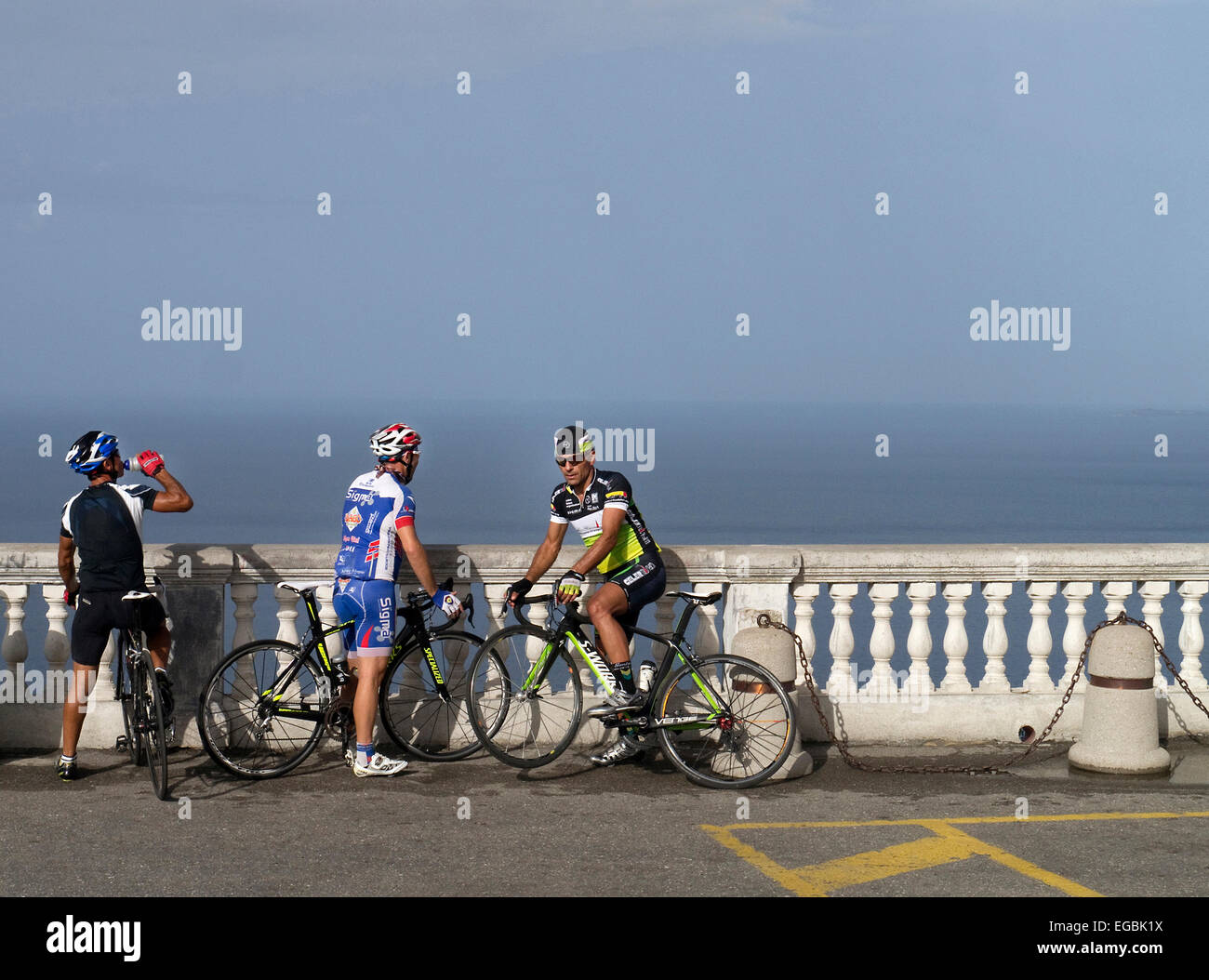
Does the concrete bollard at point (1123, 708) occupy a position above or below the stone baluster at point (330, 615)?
below

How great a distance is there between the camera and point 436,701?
30.6 feet

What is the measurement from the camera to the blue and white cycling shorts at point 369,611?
871 centimetres

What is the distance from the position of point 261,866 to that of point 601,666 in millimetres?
2797

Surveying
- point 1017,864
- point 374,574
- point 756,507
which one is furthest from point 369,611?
point 756,507

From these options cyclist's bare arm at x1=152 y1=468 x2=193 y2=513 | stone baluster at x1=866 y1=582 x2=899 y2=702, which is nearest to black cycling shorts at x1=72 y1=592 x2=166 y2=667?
cyclist's bare arm at x1=152 y1=468 x2=193 y2=513

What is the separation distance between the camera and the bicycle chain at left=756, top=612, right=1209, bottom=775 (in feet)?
29.8

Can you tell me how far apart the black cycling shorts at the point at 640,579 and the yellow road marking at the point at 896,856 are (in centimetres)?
177

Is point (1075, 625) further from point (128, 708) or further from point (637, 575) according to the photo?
point (128, 708)

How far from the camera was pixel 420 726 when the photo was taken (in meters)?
9.39

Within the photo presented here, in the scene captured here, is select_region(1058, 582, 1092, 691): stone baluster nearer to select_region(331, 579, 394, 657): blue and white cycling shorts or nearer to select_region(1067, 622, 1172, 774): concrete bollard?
select_region(1067, 622, 1172, 774): concrete bollard

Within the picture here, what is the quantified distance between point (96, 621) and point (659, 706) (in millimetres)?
3501

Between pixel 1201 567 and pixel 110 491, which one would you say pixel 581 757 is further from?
pixel 1201 567

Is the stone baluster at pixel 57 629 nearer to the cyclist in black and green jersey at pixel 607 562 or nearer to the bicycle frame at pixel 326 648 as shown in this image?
the bicycle frame at pixel 326 648

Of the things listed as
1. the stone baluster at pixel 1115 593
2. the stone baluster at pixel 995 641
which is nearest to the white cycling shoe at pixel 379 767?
the stone baluster at pixel 995 641
